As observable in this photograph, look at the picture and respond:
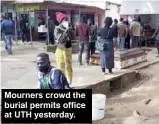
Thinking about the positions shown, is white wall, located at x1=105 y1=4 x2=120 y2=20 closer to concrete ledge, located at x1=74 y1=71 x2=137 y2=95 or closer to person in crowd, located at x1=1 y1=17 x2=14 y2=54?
person in crowd, located at x1=1 y1=17 x2=14 y2=54

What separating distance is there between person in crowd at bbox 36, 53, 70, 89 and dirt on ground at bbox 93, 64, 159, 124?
213 cm

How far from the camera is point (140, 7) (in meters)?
18.0

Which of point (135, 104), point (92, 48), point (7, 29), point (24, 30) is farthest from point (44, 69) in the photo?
point (24, 30)

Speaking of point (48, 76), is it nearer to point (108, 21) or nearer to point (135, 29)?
point (108, 21)

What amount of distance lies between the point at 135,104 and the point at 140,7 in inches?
444

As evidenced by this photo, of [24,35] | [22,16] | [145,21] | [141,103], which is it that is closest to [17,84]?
[141,103]

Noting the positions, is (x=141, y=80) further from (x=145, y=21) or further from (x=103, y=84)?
(x=145, y=21)

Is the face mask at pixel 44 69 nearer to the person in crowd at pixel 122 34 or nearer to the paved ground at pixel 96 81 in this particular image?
the paved ground at pixel 96 81

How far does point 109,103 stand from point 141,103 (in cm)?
75

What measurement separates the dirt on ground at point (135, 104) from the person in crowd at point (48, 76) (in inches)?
84.0

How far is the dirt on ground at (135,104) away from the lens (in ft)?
21.2

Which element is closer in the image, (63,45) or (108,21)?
(63,45)

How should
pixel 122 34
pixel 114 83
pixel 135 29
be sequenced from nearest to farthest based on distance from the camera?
pixel 114 83
pixel 122 34
pixel 135 29

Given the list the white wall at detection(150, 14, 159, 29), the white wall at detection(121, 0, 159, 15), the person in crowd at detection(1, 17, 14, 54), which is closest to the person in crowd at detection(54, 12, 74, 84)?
the person in crowd at detection(1, 17, 14, 54)
